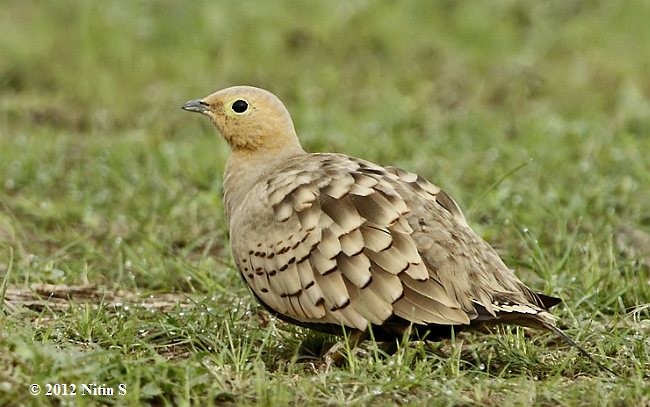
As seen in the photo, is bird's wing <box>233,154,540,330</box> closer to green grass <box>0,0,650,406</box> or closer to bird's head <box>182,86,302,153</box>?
green grass <box>0,0,650,406</box>

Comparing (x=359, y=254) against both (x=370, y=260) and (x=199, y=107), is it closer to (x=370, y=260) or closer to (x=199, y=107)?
(x=370, y=260)

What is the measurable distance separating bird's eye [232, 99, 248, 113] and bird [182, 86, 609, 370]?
0.77 metres

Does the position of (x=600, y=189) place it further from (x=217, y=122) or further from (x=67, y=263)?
(x=67, y=263)

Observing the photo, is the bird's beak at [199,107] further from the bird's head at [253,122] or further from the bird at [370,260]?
the bird at [370,260]

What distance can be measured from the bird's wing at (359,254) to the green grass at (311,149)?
0.22 metres

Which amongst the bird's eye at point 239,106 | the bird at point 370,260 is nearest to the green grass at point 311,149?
the bird at point 370,260

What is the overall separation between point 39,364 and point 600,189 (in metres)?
4.56

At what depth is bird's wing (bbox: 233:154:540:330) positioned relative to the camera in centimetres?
502

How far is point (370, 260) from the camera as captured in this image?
16.7 feet

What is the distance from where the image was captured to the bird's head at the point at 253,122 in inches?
245

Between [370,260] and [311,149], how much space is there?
4.15 meters

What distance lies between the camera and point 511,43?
1173cm

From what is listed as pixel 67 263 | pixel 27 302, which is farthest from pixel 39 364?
pixel 67 263

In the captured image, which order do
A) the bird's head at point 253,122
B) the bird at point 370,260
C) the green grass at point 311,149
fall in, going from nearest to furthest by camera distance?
the green grass at point 311,149 → the bird at point 370,260 → the bird's head at point 253,122
